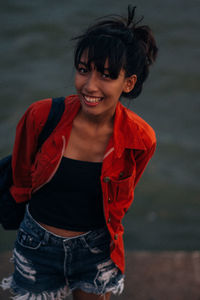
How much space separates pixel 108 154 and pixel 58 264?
24.3 inches

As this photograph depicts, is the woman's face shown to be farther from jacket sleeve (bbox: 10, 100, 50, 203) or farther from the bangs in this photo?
jacket sleeve (bbox: 10, 100, 50, 203)

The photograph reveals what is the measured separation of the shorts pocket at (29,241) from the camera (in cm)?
223

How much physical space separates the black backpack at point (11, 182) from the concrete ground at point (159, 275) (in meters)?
0.86

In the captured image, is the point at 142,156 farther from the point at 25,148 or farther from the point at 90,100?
the point at 25,148

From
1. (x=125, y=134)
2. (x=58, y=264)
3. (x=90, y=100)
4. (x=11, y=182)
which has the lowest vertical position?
(x=58, y=264)

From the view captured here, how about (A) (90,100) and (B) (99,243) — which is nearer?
(A) (90,100)

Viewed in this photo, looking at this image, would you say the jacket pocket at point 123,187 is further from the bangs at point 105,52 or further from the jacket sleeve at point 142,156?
the bangs at point 105,52

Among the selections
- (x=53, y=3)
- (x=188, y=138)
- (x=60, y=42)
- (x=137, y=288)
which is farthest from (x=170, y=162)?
(x=53, y=3)

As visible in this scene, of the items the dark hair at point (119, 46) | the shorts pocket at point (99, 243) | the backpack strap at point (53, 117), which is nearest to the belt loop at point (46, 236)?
the shorts pocket at point (99, 243)

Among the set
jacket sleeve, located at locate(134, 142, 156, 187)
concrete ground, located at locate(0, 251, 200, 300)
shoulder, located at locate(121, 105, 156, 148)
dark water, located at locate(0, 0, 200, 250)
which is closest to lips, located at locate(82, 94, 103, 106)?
shoulder, located at locate(121, 105, 156, 148)

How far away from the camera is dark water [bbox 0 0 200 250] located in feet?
15.3

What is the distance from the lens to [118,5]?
25.0 ft

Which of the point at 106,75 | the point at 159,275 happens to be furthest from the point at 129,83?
the point at 159,275

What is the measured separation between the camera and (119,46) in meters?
2.05
